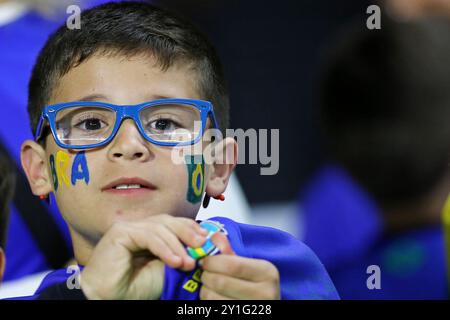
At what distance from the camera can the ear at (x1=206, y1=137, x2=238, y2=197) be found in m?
1.24

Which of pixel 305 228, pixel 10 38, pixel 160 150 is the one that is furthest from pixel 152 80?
pixel 305 228

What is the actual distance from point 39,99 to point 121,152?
238mm

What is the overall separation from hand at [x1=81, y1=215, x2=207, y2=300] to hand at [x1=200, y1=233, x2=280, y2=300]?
0.03m

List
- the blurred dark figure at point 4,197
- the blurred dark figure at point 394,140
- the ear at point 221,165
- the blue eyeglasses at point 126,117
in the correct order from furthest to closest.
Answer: the blurred dark figure at point 394,140 → the blurred dark figure at point 4,197 → the ear at point 221,165 → the blue eyeglasses at point 126,117

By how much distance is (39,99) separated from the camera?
50.1 inches

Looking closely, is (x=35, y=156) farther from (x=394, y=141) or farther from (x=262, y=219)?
(x=262, y=219)

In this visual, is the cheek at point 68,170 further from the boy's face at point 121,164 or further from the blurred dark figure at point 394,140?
the blurred dark figure at point 394,140

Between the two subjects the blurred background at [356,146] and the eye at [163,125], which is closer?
the eye at [163,125]

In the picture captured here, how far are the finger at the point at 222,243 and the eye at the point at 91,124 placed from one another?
236 millimetres

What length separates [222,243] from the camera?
1060 mm

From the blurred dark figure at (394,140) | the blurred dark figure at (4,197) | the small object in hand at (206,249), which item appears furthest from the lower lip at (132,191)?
the blurred dark figure at (394,140)

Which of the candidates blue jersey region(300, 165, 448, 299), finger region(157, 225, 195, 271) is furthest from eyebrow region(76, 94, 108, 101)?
blue jersey region(300, 165, 448, 299)

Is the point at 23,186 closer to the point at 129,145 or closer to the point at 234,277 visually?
the point at 129,145

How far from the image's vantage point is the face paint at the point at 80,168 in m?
1.15
